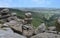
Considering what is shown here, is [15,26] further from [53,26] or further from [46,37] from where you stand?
[53,26]

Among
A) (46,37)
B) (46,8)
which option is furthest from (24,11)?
(46,37)

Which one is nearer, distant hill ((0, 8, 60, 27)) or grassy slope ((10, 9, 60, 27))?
distant hill ((0, 8, 60, 27))

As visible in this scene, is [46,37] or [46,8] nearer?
[46,37]

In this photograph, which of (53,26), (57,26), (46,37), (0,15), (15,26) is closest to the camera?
(46,37)

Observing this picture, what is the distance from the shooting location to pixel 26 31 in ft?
10.1

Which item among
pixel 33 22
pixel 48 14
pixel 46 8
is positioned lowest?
pixel 33 22

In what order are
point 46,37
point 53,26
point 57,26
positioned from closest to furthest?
point 46,37 → point 57,26 → point 53,26

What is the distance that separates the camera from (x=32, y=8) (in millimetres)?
3795

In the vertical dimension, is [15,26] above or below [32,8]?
below

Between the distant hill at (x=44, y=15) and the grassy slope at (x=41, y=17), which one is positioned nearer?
the distant hill at (x=44, y=15)

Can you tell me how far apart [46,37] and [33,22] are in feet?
6.35

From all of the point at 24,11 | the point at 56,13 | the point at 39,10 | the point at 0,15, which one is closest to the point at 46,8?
the point at 39,10

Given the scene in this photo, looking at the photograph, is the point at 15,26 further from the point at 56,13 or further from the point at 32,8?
the point at 56,13

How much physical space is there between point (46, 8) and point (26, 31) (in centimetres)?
101
